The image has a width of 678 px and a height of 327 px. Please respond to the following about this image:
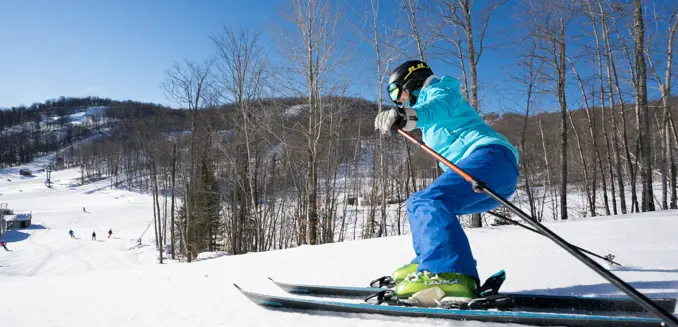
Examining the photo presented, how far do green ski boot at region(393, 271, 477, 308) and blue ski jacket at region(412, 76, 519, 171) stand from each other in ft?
2.55

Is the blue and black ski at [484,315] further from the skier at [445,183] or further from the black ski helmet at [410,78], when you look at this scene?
the black ski helmet at [410,78]

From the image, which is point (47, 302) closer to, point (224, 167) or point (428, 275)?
point (428, 275)

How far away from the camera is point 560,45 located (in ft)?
38.1

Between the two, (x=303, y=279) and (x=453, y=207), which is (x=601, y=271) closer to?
(x=453, y=207)

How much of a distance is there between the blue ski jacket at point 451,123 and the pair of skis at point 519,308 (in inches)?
32.0

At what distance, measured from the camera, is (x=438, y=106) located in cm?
221

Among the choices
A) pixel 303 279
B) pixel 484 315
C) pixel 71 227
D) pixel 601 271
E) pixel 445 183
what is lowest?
pixel 71 227

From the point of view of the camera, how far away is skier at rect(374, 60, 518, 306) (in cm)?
184

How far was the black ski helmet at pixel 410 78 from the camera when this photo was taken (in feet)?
8.36

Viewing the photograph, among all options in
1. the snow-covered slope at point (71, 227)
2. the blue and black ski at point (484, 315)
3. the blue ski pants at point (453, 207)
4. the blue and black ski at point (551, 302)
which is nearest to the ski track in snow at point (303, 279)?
the blue and black ski at point (484, 315)

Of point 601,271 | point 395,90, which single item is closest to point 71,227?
point 395,90

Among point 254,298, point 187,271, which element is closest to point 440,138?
point 254,298

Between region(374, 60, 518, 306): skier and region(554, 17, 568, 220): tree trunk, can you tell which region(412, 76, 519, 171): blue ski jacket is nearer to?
region(374, 60, 518, 306): skier

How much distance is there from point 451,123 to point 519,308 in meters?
1.17
